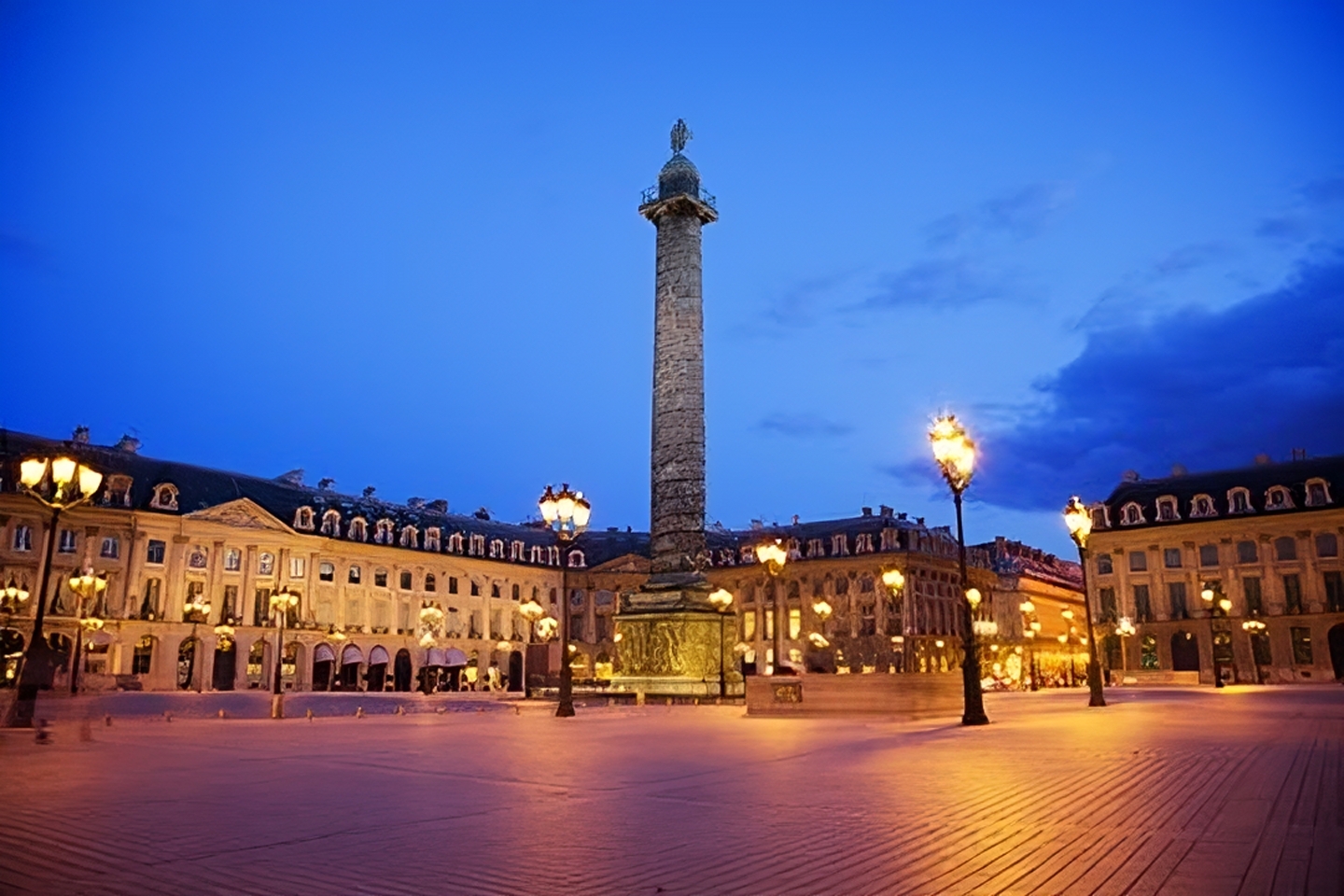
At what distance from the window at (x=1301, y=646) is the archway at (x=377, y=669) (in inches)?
2193

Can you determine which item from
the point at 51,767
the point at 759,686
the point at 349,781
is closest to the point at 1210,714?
the point at 759,686

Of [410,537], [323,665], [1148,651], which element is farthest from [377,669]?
[1148,651]

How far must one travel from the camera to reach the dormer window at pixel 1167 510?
2591 inches

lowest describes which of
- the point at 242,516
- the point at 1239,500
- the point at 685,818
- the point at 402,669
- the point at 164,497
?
the point at 685,818

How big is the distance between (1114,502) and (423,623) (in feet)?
158

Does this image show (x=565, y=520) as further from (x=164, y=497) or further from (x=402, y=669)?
(x=402, y=669)

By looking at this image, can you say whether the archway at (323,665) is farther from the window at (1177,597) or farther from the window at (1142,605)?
the window at (1177,597)

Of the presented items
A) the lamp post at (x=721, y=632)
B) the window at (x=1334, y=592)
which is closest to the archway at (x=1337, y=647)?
the window at (x=1334, y=592)

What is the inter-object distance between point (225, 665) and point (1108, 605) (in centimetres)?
5598

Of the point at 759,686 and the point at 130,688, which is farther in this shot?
the point at 130,688

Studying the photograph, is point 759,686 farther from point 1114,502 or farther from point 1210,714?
point 1114,502

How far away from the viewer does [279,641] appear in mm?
38281

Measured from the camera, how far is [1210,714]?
19.7 metres

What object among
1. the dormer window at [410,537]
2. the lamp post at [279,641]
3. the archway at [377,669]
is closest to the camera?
the lamp post at [279,641]
